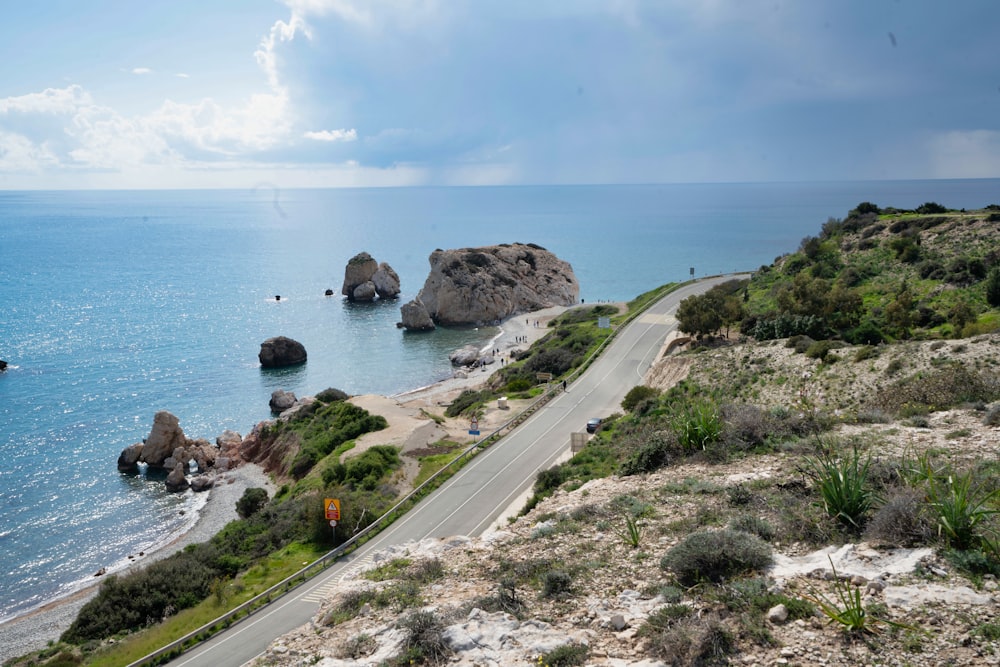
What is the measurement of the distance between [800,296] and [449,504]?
27341 millimetres

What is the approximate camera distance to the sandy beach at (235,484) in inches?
1005

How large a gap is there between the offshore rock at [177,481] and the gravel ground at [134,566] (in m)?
2.26

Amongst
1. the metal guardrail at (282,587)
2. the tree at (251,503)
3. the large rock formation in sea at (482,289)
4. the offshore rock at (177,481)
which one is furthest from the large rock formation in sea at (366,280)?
the metal guardrail at (282,587)

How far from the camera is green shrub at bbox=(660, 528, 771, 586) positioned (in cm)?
1029

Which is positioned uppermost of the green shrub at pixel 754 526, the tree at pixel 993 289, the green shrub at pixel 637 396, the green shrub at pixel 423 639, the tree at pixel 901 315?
the tree at pixel 993 289

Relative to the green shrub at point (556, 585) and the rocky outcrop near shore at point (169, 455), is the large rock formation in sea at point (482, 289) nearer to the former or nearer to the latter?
the rocky outcrop near shore at point (169, 455)

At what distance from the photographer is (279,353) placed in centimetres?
7094

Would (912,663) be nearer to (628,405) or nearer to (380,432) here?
(628,405)

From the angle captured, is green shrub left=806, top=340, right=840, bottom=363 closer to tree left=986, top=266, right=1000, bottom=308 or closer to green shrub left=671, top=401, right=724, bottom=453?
→ tree left=986, top=266, right=1000, bottom=308

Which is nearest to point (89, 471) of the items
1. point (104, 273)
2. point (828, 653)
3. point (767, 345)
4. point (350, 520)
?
point (350, 520)

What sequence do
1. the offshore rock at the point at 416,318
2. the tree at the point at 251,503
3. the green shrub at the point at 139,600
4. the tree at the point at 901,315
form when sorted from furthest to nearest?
the offshore rock at the point at 416,318 → the tree at the point at 251,503 → the tree at the point at 901,315 → the green shrub at the point at 139,600

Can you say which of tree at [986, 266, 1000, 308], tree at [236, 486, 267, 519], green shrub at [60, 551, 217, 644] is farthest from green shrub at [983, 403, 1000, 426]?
tree at [236, 486, 267, 519]

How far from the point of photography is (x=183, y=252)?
569ft

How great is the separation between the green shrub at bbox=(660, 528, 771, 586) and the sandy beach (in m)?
24.9
